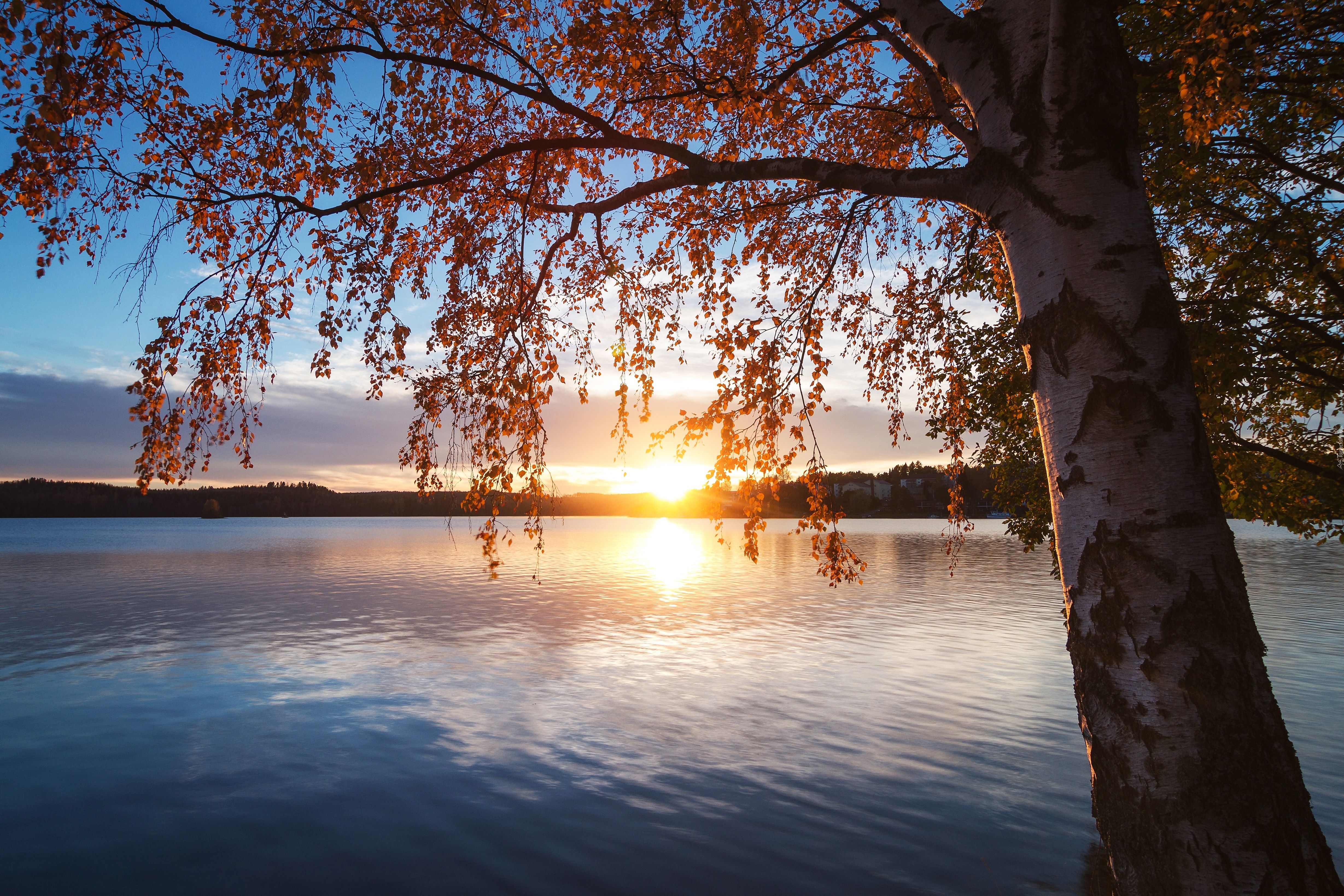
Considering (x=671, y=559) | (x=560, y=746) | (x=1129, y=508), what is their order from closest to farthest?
(x=1129, y=508)
(x=560, y=746)
(x=671, y=559)

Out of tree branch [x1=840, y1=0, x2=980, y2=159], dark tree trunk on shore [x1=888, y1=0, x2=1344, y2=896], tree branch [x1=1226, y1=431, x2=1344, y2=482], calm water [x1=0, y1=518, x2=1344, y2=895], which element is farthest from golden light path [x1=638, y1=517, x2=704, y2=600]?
dark tree trunk on shore [x1=888, y1=0, x2=1344, y2=896]

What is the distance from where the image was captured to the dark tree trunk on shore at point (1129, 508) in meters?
3.12

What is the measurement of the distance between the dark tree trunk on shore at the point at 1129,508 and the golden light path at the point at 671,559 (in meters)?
30.6

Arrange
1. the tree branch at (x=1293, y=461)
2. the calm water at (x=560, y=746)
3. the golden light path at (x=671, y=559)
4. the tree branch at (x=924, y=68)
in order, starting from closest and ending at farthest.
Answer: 1. the tree branch at (x=924, y=68)
2. the calm water at (x=560, y=746)
3. the tree branch at (x=1293, y=461)
4. the golden light path at (x=671, y=559)

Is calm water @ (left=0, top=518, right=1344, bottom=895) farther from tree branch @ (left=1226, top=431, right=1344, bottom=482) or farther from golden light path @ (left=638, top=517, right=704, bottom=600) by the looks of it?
golden light path @ (left=638, top=517, right=704, bottom=600)

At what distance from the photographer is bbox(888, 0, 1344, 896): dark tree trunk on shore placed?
3119 mm

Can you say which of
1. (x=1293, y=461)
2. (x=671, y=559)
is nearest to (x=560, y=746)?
(x=1293, y=461)

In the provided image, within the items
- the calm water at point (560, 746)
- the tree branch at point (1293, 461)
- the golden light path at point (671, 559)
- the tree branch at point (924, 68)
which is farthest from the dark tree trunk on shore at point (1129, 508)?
the golden light path at point (671, 559)

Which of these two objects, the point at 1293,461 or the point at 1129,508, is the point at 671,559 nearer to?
the point at 1293,461

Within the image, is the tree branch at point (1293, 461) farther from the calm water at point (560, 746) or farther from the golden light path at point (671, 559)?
the golden light path at point (671, 559)

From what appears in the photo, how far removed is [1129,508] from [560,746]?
11.7 m

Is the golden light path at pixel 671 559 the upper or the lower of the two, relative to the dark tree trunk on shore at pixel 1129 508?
lower

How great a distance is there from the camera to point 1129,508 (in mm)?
3400

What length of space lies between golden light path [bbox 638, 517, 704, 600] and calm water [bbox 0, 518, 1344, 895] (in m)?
11.4
